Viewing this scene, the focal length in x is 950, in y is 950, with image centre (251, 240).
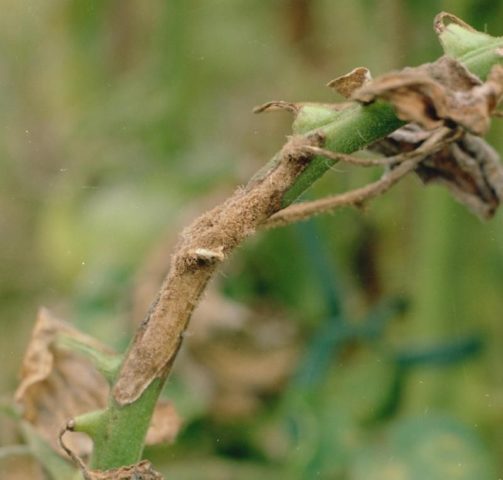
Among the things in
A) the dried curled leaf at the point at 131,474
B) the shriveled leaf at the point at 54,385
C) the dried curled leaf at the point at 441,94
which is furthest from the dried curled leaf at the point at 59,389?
the dried curled leaf at the point at 441,94

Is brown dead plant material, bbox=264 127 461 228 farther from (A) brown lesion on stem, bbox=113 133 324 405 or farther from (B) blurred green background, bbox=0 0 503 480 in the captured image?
(B) blurred green background, bbox=0 0 503 480

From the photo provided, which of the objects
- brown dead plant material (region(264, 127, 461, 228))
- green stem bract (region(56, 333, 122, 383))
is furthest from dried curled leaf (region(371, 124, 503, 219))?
green stem bract (region(56, 333, 122, 383))

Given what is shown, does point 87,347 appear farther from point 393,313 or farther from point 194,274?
point 393,313

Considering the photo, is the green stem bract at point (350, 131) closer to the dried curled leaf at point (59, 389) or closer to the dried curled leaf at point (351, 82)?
the dried curled leaf at point (351, 82)

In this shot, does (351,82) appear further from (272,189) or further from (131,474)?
(131,474)

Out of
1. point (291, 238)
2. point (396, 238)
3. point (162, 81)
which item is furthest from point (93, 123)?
point (396, 238)

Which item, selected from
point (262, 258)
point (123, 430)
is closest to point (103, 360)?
point (123, 430)
